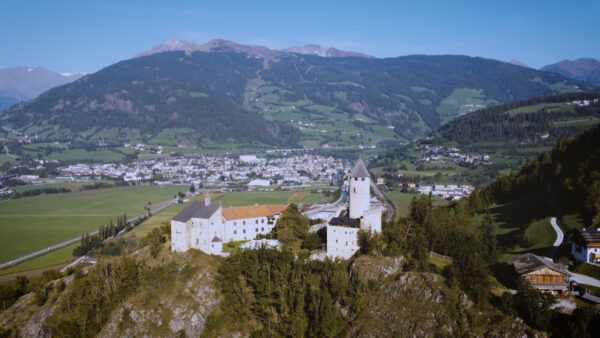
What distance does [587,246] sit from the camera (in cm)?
4328

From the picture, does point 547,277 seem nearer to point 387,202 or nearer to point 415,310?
point 415,310

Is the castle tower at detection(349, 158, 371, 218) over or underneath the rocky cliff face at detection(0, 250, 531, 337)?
over

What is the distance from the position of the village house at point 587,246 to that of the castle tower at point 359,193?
74.2 feet

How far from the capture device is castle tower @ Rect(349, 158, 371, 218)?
52844 mm

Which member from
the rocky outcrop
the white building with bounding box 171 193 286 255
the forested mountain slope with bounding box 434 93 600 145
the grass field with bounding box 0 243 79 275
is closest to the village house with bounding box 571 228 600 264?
the white building with bounding box 171 193 286 255

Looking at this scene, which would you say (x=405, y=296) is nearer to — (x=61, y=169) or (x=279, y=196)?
(x=279, y=196)

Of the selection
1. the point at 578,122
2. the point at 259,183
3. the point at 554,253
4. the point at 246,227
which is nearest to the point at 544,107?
the point at 578,122

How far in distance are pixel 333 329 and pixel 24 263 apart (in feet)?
205

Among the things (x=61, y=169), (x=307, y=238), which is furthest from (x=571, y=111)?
(x=61, y=169)

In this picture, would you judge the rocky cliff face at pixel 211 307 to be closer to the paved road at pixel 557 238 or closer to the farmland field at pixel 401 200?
the paved road at pixel 557 238

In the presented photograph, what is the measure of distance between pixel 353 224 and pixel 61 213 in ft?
308

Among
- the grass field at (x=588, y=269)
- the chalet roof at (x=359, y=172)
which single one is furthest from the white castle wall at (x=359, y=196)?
the grass field at (x=588, y=269)

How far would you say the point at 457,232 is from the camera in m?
52.6

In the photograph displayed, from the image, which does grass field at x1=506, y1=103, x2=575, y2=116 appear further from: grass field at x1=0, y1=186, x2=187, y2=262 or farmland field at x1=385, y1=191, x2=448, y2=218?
grass field at x1=0, y1=186, x2=187, y2=262
